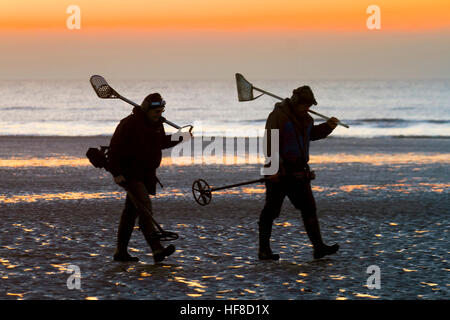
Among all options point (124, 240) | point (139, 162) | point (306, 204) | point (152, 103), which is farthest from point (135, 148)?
point (306, 204)

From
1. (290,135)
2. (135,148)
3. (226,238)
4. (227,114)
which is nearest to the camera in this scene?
(135,148)

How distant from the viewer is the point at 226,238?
9406 mm

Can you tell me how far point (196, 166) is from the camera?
61.8 ft

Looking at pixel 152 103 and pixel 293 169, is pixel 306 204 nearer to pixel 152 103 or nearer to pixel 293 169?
pixel 293 169

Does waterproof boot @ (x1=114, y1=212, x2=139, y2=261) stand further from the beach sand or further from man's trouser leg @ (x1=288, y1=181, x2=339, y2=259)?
man's trouser leg @ (x1=288, y1=181, x2=339, y2=259)

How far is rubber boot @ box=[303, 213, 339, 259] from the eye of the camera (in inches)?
319

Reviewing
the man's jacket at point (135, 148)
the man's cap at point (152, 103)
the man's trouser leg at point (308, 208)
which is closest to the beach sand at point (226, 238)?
the man's trouser leg at point (308, 208)

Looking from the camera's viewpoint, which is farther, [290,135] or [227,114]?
[227,114]

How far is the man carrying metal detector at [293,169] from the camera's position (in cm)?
809

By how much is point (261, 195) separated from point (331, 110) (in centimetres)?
6856

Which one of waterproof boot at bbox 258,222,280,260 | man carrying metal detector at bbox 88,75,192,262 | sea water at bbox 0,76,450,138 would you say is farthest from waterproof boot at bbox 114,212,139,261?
sea water at bbox 0,76,450,138

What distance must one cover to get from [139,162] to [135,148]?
0.48ft

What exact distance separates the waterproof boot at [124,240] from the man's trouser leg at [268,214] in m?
1.29

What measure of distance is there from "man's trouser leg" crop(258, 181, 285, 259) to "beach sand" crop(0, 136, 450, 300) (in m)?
0.16
